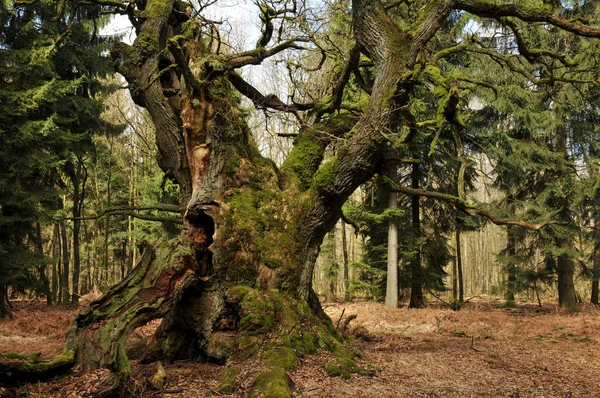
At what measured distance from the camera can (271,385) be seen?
180 inches

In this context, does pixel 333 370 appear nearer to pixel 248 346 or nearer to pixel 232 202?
pixel 248 346

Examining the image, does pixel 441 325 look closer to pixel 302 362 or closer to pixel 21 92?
pixel 302 362

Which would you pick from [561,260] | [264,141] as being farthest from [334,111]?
[264,141]

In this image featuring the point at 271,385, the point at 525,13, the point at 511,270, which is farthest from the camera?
the point at 511,270

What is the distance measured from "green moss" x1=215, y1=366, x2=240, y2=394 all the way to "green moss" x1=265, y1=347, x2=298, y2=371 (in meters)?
0.42

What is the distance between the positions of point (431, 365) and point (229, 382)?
3.25 m

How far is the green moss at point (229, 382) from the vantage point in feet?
15.9

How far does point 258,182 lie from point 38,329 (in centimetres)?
865

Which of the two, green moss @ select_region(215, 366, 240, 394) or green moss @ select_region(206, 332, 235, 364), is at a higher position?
green moss @ select_region(206, 332, 235, 364)

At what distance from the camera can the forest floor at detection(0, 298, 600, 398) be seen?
4.91 metres

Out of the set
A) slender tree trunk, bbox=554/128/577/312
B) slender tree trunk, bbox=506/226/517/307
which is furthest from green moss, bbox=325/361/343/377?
slender tree trunk, bbox=506/226/517/307

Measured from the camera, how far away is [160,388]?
496 cm

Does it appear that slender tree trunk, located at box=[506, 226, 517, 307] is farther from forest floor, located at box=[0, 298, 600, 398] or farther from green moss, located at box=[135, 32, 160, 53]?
green moss, located at box=[135, 32, 160, 53]

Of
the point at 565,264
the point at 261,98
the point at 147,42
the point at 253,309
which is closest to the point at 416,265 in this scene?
the point at 565,264
